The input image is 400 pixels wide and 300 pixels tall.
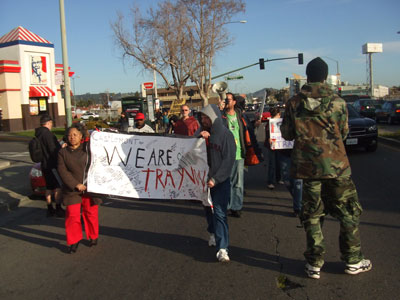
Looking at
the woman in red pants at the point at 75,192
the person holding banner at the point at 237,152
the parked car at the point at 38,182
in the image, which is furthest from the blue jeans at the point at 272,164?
the parked car at the point at 38,182

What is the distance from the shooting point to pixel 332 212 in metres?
3.97

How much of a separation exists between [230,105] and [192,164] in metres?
1.69

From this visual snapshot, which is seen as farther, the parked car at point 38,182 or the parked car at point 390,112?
the parked car at point 390,112

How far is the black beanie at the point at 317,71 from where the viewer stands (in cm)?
391

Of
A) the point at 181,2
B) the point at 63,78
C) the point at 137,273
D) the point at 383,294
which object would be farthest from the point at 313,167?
the point at 181,2

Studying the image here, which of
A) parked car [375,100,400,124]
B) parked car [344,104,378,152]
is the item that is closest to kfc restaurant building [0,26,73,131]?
parked car [344,104,378,152]

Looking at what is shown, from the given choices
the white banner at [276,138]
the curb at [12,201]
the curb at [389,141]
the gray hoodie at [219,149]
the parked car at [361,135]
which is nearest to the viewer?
the gray hoodie at [219,149]

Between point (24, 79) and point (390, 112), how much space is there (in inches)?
1046

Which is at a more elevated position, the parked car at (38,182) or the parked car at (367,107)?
the parked car at (367,107)

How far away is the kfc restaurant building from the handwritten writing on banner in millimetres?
26903

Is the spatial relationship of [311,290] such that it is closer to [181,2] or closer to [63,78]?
[63,78]

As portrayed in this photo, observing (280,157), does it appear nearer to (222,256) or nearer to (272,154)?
(272,154)

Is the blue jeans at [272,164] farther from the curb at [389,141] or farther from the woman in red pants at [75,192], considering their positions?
the curb at [389,141]

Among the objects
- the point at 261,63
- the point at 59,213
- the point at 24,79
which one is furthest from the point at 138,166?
the point at 261,63
